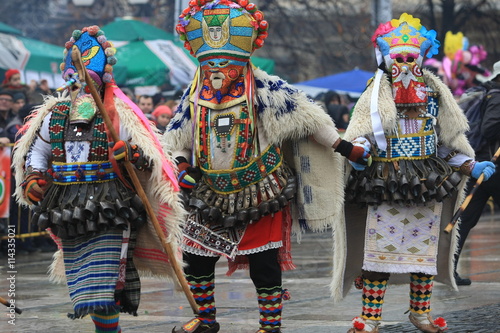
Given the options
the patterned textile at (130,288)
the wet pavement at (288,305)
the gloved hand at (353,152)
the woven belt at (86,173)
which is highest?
the gloved hand at (353,152)

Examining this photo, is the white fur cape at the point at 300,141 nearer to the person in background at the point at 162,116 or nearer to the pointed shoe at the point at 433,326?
the pointed shoe at the point at 433,326

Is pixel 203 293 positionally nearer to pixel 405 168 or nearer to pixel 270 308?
pixel 270 308

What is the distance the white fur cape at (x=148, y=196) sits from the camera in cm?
574

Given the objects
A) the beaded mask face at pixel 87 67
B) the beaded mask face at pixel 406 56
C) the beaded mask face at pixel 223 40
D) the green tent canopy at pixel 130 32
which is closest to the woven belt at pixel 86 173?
Result: the beaded mask face at pixel 87 67

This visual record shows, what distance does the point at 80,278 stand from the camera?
5.64m

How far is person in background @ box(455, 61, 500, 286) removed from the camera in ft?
28.9

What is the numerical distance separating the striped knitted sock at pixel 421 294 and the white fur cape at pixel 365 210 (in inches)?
17.7

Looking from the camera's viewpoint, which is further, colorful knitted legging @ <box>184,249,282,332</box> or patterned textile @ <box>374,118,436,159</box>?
patterned textile @ <box>374,118,436,159</box>

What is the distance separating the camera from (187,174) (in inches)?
249

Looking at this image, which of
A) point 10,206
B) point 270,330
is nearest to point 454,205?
point 270,330

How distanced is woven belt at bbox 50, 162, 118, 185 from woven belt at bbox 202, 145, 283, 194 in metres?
0.86

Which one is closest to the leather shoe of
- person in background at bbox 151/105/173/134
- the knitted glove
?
the knitted glove

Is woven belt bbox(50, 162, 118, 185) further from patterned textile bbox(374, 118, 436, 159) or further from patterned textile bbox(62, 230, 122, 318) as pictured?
patterned textile bbox(374, 118, 436, 159)

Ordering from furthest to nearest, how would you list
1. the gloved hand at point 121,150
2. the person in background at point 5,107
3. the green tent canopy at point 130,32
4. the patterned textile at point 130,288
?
the green tent canopy at point 130,32 → the person in background at point 5,107 → the patterned textile at point 130,288 → the gloved hand at point 121,150
